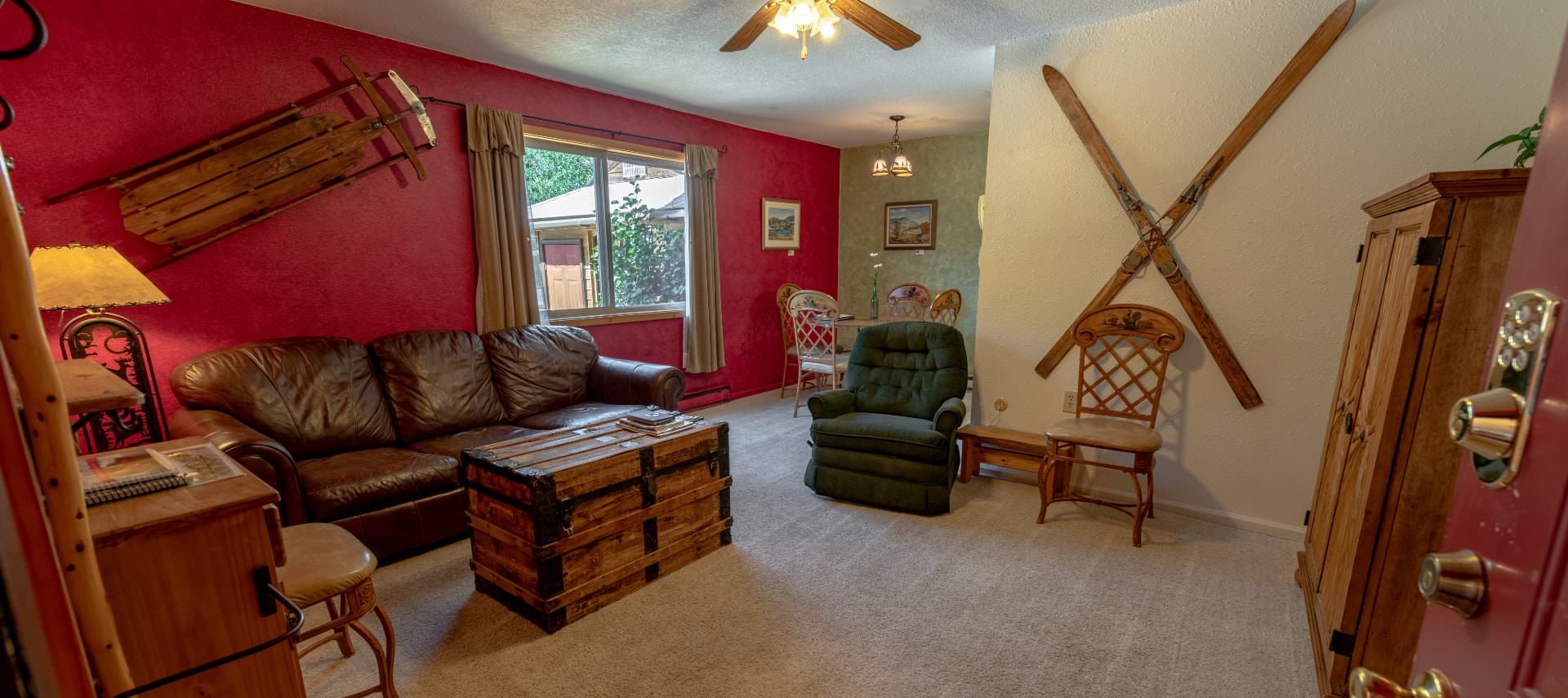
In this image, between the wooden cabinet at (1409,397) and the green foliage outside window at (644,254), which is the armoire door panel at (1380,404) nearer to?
the wooden cabinet at (1409,397)

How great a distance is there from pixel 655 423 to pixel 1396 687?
2393mm

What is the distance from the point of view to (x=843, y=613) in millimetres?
2221

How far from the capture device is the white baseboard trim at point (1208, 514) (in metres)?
2.84

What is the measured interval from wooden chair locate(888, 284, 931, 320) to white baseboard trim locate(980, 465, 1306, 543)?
7.98ft

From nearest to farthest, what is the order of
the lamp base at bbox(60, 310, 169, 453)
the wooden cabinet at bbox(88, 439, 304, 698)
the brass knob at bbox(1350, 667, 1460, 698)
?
1. the brass knob at bbox(1350, 667, 1460, 698)
2. the wooden cabinet at bbox(88, 439, 304, 698)
3. the lamp base at bbox(60, 310, 169, 453)

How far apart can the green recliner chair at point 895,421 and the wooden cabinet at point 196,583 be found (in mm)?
2394

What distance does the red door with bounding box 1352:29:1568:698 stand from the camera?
1.40 feet

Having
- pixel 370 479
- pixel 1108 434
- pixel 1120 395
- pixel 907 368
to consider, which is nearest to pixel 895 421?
pixel 907 368

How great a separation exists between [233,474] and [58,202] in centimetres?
237

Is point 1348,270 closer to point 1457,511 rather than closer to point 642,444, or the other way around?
point 1457,511

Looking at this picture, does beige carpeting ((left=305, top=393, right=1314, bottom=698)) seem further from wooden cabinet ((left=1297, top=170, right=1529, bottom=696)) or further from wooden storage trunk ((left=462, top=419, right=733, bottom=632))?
wooden cabinet ((left=1297, top=170, right=1529, bottom=696))

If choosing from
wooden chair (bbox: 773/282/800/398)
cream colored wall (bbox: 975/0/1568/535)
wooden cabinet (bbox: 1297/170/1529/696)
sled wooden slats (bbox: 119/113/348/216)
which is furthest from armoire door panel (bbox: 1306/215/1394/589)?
sled wooden slats (bbox: 119/113/348/216)

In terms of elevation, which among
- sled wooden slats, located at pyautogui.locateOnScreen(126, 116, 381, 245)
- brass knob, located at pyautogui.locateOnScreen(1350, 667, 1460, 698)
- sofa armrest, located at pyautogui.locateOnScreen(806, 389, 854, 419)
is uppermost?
sled wooden slats, located at pyautogui.locateOnScreen(126, 116, 381, 245)

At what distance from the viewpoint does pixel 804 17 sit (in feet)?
6.95
